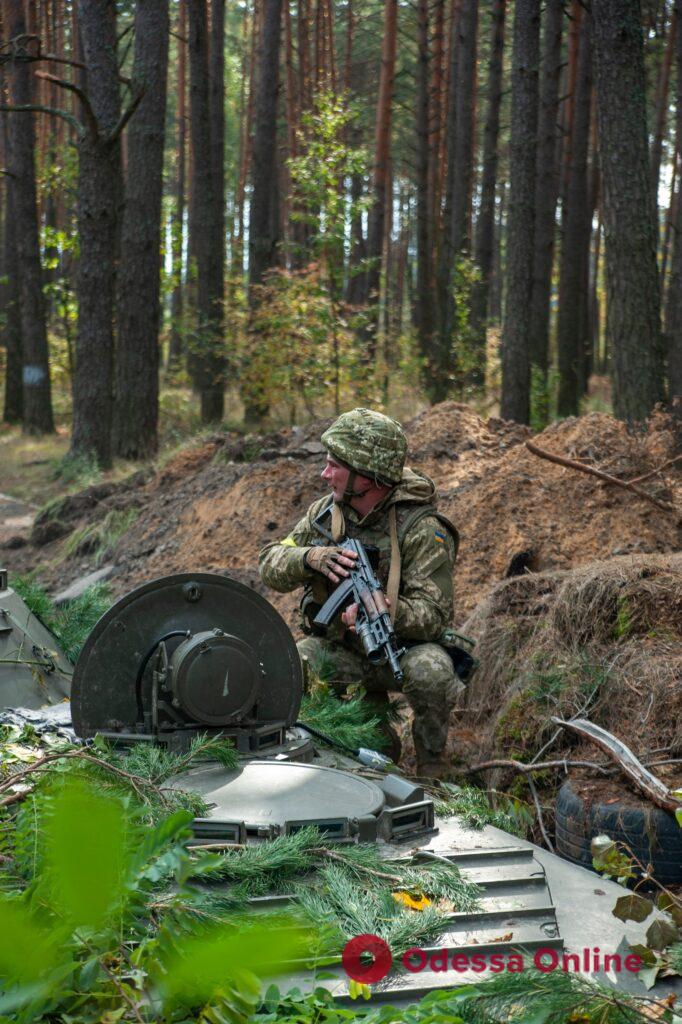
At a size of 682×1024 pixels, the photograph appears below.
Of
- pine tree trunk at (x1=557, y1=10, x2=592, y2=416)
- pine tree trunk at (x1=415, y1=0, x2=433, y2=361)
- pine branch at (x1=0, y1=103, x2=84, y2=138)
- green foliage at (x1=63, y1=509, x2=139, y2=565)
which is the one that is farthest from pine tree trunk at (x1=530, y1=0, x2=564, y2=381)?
green foliage at (x1=63, y1=509, x2=139, y2=565)

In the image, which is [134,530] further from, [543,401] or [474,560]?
[543,401]

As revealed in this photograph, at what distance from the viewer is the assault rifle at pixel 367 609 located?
477cm

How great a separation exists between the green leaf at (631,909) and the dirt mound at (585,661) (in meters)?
A: 1.75

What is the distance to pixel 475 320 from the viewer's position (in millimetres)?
19547

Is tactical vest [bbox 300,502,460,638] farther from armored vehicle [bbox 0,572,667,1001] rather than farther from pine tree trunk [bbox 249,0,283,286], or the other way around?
pine tree trunk [bbox 249,0,283,286]

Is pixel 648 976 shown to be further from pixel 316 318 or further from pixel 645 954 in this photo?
pixel 316 318

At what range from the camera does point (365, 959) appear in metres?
2.66

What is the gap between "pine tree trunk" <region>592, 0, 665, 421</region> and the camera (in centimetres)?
876

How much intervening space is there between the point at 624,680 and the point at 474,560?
2683 millimetres

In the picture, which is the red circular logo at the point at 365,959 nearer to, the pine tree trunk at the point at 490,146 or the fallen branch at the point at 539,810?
the fallen branch at the point at 539,810

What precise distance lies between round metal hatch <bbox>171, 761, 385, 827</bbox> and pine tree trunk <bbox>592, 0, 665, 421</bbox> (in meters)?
5.80

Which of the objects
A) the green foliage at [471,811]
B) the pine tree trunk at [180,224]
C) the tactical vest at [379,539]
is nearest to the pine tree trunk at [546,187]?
the pine tree trunk at [180,224]

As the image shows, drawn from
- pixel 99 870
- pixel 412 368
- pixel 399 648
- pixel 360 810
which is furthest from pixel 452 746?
pixel 412 368

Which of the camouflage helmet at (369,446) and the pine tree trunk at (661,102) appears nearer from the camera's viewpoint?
the camouflage helmet at (369,446)
